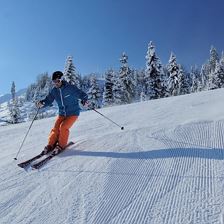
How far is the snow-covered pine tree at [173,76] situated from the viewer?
53.8 m

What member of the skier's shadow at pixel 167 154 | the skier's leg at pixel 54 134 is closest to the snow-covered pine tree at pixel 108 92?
the skier's leg at pixel 54 134

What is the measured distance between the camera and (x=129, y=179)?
4.96 meters

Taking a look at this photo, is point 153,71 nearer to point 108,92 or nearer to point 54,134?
point 108,92

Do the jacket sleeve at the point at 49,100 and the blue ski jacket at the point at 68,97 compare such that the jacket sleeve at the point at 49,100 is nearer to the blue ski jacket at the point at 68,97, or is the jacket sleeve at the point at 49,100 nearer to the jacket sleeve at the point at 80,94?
the blue ski jacket at the point at 68,97

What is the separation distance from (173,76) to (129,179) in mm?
50356

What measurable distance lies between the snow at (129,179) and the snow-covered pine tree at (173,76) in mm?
46575

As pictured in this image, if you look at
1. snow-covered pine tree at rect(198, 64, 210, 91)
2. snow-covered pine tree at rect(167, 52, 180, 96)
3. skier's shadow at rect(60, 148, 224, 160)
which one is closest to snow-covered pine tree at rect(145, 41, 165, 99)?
snow-covered pine tree at rect(167, 52, 180, 96)

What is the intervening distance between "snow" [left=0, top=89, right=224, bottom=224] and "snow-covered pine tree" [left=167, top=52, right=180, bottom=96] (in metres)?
46.6

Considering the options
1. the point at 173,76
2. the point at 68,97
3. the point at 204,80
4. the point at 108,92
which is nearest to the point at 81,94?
the point at 68,97

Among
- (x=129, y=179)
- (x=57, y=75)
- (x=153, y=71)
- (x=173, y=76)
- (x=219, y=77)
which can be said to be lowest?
(x=129, y=179)

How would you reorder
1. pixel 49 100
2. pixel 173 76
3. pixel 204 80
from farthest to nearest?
pixel 204 80 → pixel 173 76 → pixel 49 100

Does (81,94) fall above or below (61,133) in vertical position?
above

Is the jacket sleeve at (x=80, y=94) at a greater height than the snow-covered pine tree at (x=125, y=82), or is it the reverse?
the snow-covered pine tree at (x=125, y=82)

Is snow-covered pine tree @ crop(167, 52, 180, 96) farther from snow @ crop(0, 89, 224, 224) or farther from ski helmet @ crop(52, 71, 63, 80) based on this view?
ski helmet @ crop(52, 71, 63, 80)
